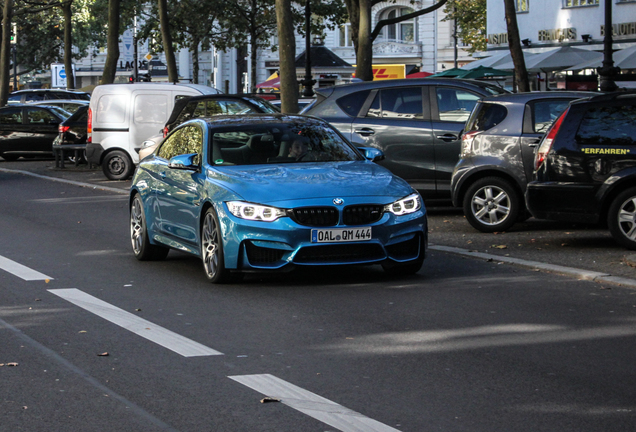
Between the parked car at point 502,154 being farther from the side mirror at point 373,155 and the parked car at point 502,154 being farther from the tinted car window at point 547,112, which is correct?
the side mirror at point 373,155

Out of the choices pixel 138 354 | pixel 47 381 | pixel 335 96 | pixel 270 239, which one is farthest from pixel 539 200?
pixel 47 381

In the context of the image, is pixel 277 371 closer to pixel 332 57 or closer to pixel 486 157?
pixel 486 157

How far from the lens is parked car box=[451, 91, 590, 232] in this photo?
1311 centimetres

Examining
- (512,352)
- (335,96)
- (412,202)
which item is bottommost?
(512,352)

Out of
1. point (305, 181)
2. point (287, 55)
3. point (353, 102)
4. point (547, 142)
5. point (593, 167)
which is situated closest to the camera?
point (305, 181)

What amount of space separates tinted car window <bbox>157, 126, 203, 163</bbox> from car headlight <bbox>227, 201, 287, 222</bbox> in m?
1.16

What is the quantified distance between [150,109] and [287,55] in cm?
325

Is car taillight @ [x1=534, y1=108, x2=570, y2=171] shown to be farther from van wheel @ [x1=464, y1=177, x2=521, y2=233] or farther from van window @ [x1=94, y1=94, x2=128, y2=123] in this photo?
van window @ [x1=94, y1=94, x2=128, y2=123]

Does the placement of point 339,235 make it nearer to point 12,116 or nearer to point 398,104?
point 398,104

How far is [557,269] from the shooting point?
33.2 ft

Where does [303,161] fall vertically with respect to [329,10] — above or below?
below

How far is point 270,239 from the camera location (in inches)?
355

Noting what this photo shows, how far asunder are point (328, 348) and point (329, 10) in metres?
44.1

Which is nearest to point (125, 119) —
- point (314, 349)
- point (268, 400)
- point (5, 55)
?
point (314, 349)
